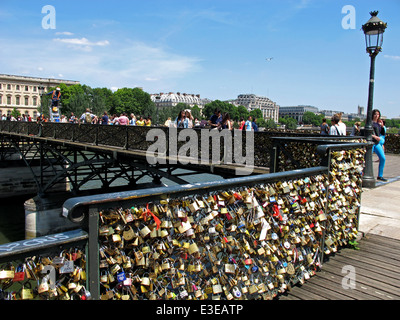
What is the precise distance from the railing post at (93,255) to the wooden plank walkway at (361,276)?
1.98 m

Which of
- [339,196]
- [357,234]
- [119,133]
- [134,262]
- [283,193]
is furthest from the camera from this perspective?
[119,133]

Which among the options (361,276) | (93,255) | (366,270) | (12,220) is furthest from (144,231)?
(12,220)

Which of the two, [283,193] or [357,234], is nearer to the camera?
[283,193]

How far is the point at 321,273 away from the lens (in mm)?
3764

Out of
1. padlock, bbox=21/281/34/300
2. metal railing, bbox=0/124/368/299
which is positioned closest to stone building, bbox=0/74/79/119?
metal railing, bbox=0/124/368/299

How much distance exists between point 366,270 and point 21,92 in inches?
4982

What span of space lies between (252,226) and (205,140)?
739 cm

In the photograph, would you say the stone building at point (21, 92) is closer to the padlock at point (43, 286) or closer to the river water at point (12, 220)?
the river water at point (12, 220)

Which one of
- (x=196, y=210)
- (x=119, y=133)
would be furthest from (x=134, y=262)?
(x=119, y=133)

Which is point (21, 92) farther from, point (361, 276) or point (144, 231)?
point (144, 231)

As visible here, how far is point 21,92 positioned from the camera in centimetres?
11269

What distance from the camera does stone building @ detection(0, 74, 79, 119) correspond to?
108 m
